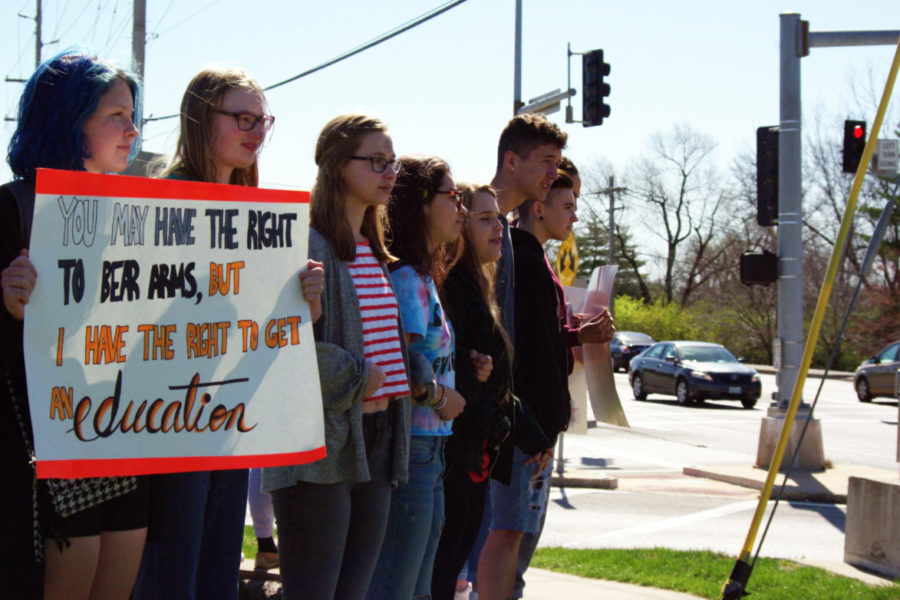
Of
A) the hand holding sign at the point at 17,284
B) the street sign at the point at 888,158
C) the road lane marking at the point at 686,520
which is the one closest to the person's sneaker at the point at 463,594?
the hand holding sign at the point at 17,284

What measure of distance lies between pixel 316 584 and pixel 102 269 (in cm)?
109

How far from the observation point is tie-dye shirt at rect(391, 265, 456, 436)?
11.3 feet

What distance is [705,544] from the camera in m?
7.94

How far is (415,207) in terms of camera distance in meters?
3.70

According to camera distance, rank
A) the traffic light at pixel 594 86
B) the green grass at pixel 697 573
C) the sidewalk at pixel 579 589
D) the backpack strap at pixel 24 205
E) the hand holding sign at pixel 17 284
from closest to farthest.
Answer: the hand holding sign at pixel 17 284 → the backpack strap at pixel 24 205 → the sidewalk at pixel 579 589 → the green grass at pixel 697 573 → the traffic light at pixel 594 86

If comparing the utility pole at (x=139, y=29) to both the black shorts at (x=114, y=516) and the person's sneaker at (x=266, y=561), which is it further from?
the black shorts at (x=114, y=516)

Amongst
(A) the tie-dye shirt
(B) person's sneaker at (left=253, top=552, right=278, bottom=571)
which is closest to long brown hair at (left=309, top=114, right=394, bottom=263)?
(A) the tie-dye shirt

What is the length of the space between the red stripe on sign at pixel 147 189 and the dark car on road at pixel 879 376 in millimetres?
23984

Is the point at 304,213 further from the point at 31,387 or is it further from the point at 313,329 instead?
the point at 31,387

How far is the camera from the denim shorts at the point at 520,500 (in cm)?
428

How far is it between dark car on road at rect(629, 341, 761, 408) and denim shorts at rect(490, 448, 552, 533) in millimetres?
20874

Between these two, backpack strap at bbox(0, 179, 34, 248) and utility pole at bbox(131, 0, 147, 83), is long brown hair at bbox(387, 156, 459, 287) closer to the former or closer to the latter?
backpack strap at bbox(0, 179, 34, 248)

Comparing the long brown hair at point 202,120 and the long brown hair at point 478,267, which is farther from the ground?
the long brown hair at point 202,120

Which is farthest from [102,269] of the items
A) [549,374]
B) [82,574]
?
[549,374]
